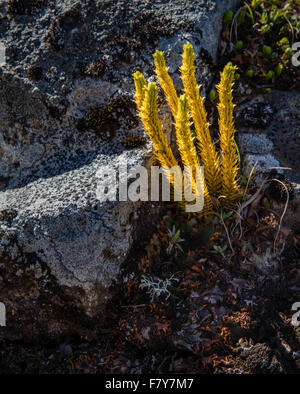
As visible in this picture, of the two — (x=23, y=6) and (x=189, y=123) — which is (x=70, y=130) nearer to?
(x=189, y=123)

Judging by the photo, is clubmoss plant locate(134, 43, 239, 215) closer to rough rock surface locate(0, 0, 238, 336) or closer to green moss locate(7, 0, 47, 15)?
rough rock surface locate(0, 0, 238, 336)

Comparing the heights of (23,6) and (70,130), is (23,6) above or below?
above

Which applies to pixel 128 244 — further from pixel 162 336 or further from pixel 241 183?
pixel 241 183

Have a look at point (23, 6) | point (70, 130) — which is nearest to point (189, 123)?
point (70, 130)

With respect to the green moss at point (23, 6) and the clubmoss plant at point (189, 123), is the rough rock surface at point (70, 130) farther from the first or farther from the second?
the clubmoss plant at point (189, 123)

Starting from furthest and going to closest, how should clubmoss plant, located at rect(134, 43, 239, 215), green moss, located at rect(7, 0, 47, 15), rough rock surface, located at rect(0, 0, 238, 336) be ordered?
green moss, located at rect(7, 0, 47, 15) → rough rock surface, located at rect(0, 0, 238, 336) → clubmoss plant, located at rect(134, 43, 239, 215)

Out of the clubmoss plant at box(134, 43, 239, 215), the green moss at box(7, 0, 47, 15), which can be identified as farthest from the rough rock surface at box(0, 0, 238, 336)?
the clubmoss plant at box(134, 43, 239, 215)

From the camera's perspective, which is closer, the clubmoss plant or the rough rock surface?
the clubmoss plant

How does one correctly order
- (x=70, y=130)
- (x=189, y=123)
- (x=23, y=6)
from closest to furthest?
(x=189, y=123) < (x=70, y=130) < (x=23, y=6)

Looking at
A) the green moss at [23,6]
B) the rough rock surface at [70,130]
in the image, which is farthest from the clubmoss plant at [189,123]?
the green moss at [23,6]
